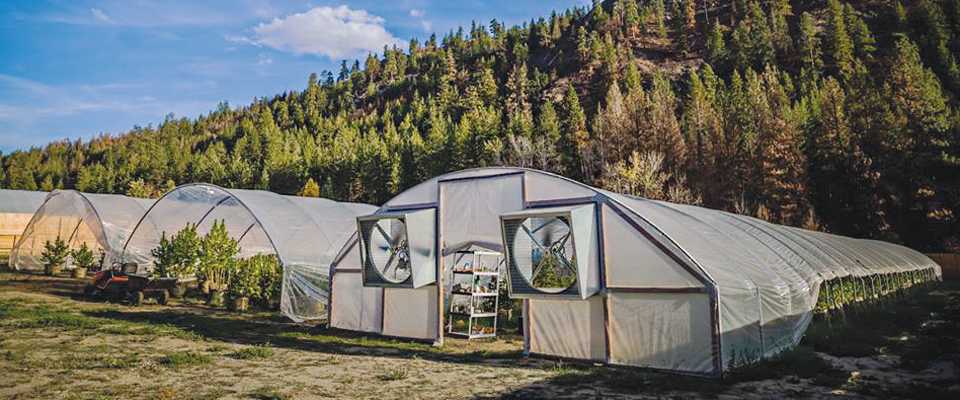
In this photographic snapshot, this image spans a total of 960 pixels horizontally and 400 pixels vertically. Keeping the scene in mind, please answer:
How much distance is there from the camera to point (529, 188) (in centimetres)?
1195

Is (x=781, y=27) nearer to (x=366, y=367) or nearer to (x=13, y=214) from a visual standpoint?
(x=366, y=367)

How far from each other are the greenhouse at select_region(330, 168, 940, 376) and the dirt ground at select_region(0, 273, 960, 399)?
0.52m

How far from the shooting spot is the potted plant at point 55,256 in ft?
88.5

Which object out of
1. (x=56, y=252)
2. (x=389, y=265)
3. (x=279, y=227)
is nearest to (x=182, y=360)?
(x=389, y=265)

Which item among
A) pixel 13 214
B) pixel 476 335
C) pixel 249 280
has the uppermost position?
pixel 13 214

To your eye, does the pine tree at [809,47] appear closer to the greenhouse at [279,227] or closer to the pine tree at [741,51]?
the pine tree at [741,51]

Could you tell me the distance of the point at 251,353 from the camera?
10258 millimetres

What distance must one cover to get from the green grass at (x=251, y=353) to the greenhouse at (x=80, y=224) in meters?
19.5

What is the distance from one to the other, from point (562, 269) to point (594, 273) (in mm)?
998

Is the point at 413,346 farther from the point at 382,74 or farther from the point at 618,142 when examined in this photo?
the point at 382,74

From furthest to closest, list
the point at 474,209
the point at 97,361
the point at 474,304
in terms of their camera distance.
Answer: the point at 474,304 < the point at 474,209 < the point at 97,361

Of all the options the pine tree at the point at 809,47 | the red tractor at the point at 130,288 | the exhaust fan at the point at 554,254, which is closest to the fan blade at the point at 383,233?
the exhaust fan at the point at 554,254

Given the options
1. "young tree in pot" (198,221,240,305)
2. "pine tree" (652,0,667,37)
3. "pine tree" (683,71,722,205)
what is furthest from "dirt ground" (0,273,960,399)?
"pine tree" (652,0,667,37)

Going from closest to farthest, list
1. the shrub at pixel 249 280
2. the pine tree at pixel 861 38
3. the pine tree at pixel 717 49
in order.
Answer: the shrub at pixel 249 280 < the pine tree at pixel 861 38 < the pine tree at pixel 717 49
